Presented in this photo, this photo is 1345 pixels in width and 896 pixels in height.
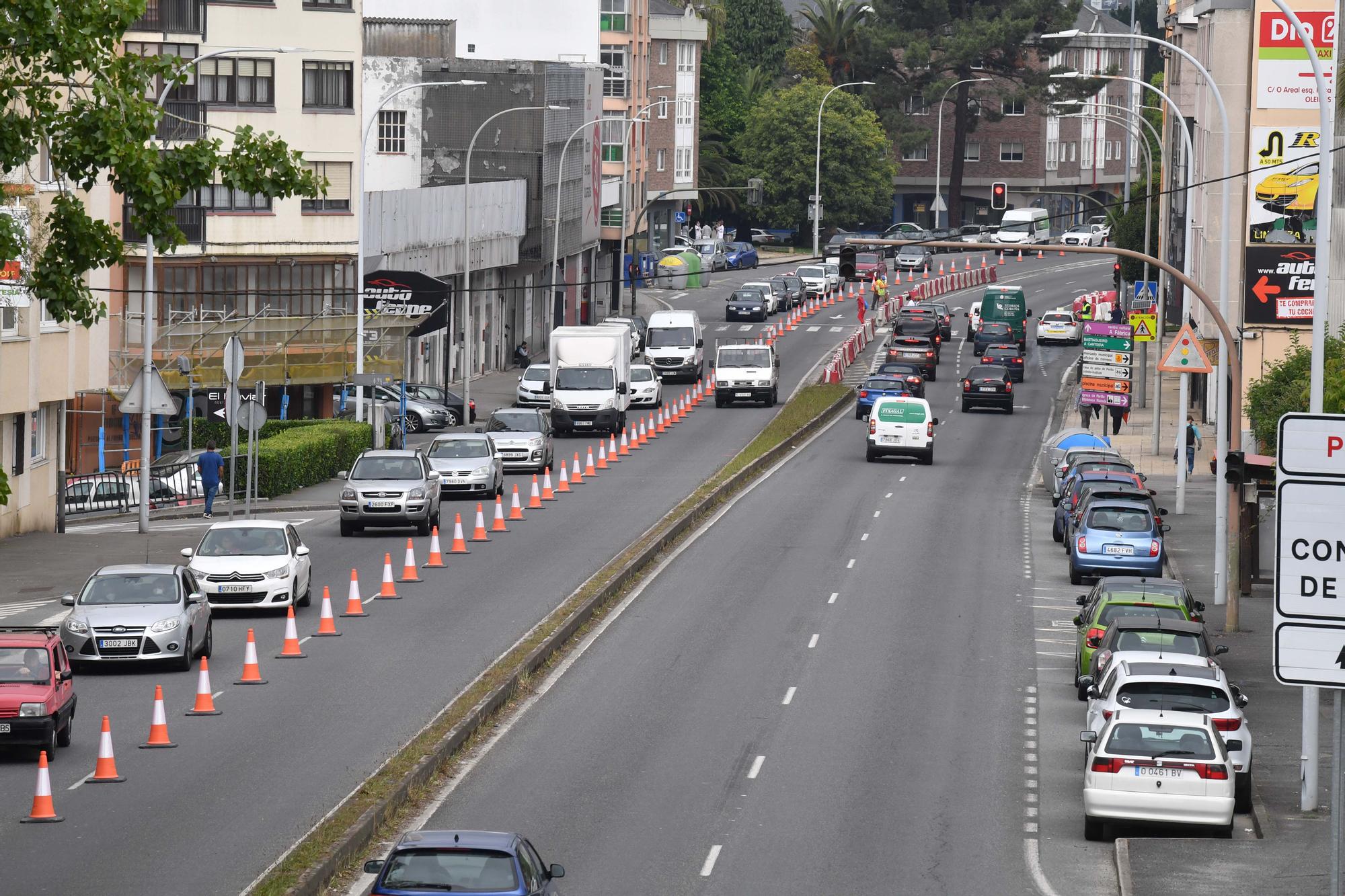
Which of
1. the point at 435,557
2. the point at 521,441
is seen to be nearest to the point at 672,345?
the point at 521,441

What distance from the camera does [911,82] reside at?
128625mm

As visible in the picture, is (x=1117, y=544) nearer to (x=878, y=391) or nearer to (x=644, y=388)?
(x=878, y=391)

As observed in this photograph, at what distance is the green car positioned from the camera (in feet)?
84.1

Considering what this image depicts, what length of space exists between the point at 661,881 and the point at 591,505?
2574 centimetres

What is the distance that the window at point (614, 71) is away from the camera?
103938 millimetres

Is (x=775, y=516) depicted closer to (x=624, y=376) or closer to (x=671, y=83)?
(x=624, y=376)

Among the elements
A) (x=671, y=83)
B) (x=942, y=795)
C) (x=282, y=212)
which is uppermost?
(x=671, y=83)

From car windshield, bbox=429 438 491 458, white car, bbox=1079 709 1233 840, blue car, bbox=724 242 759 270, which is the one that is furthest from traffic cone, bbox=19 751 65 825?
blue car, bbox=724 242 759 270

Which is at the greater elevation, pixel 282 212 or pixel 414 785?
pixel 282 212

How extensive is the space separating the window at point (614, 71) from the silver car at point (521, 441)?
5654 centimetres

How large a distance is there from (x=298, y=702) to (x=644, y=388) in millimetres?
41868

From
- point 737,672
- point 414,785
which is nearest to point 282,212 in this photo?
point 737,672

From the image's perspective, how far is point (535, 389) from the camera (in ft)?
205

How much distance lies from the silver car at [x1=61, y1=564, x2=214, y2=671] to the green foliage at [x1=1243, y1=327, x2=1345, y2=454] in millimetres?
14570
